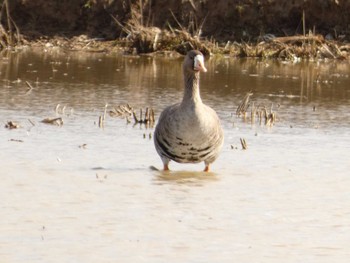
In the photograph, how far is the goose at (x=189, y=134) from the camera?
399 inches

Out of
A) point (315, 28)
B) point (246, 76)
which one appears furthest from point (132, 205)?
point (315, 28)

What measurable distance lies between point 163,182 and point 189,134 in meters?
0.52

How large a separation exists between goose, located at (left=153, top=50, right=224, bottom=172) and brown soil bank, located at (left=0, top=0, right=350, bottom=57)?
44.2ft

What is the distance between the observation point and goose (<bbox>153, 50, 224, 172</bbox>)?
33.3 feet

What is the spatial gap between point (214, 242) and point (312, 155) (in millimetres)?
4067

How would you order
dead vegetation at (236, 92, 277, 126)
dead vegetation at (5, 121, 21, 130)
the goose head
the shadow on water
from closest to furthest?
the shadow on water < the goose head < dead vegetation at (5, 121, 21, 130) < dead vegetation at (236, 92, 277, 126)

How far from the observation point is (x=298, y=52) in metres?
22.6

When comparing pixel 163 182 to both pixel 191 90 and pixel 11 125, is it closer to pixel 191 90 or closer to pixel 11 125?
pixel 191 90

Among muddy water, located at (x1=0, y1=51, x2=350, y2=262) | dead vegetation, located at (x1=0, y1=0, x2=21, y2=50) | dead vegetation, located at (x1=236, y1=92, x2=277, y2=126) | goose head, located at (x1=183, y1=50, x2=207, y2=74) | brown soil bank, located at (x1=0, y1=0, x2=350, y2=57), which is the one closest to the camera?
muddy water, located at (x1=0, y1=51, x2=350, y2=262)

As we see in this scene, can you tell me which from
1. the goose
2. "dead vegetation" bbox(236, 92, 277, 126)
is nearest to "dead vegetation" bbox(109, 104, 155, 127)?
"dead vegetation" bbox(236, 92, 277, 126)

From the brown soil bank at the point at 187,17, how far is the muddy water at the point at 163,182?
684cm

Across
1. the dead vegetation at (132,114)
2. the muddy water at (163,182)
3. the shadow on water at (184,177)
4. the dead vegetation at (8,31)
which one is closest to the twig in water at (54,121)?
the muddy water at (163,182)

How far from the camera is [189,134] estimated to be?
33.2ft

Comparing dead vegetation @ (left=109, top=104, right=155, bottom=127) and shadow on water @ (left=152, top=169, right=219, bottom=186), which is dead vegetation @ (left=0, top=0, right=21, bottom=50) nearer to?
dead vegetation @ (left=109, top=104, right=155, bottom=127)
